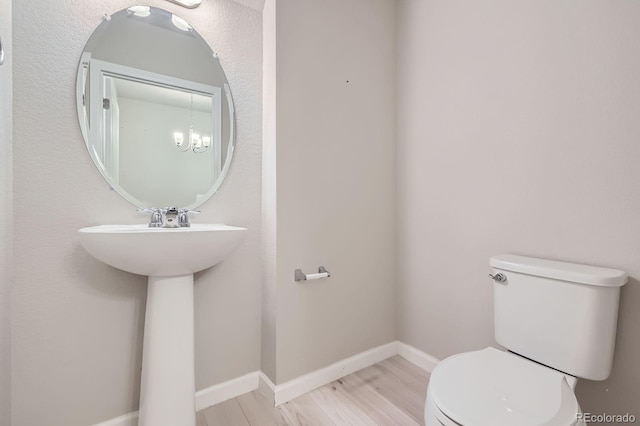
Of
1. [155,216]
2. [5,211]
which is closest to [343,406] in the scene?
[155,216]

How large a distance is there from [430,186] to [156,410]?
5.47 feet

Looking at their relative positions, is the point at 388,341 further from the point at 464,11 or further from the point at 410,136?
the point at 464,11

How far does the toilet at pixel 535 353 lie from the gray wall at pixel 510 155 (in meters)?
0.17

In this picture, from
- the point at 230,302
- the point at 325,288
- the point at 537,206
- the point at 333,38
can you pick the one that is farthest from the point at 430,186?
the point at 230,302

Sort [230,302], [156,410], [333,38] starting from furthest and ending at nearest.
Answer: [333,38] < [230,302] < [156,410]

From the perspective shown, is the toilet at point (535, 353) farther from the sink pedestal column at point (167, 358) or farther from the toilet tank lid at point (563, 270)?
the sink pedestal column at point (167, 358)

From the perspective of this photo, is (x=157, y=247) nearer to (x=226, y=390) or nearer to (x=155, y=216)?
(x=155, y=216)

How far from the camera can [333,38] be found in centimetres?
165

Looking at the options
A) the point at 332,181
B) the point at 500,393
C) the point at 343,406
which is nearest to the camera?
the point at 500,393

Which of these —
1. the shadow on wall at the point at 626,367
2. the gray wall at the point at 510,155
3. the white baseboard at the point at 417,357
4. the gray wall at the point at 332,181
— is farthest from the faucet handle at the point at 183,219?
the shadow on wall at the point at 626,367

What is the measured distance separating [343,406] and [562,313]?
1038mm

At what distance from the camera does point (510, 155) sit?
4.57 feet

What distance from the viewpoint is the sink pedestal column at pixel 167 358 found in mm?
1138

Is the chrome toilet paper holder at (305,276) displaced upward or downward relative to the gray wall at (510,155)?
downward
